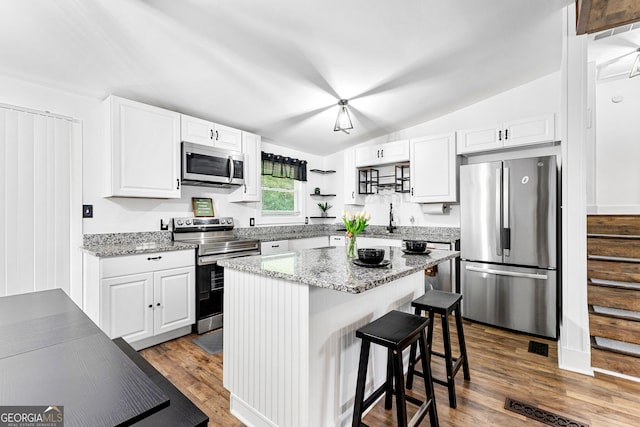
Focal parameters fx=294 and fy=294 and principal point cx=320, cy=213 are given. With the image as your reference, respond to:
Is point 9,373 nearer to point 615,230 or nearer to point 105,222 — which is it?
point 105,222

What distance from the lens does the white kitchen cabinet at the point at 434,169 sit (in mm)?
3791

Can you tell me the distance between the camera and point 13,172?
2.43 metres

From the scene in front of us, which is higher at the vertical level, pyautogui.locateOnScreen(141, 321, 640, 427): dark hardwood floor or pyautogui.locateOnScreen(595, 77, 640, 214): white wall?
pyautogui.locateOnScreen(595, 77, 640, 214): white wall

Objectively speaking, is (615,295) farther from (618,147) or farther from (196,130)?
(196,130)

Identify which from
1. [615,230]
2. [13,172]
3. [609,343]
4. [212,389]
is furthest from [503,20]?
[13,172]

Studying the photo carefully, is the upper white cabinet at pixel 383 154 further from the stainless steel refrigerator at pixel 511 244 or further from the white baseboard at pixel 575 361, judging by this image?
the white baseboard at pixel 575 361

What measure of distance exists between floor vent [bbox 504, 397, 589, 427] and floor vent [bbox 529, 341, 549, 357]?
3.10ft

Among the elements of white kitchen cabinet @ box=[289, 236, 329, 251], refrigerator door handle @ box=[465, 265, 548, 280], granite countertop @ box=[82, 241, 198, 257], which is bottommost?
refrigerator door handle @ box=[465, 265, 548, 280]

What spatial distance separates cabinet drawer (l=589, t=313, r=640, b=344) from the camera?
241 cm

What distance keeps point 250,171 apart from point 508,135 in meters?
3.17

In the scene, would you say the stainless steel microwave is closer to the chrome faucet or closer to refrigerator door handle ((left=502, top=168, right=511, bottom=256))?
the chrome faucet

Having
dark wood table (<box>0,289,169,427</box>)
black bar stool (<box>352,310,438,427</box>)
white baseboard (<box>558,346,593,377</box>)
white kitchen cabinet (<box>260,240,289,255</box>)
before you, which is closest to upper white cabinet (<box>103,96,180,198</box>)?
white kitchen cabinet (<box>260,240,289,255</box>)

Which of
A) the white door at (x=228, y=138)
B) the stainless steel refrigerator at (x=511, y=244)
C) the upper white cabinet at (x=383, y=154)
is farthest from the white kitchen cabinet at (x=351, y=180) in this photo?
the white door at (x=228, y=138)

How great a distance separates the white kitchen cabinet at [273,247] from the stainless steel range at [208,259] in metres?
0.18
